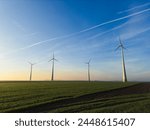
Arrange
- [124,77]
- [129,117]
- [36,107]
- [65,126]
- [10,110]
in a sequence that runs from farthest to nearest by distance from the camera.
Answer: [124,77] < [36,107] < [10,110] < [129,117] < [65,126]

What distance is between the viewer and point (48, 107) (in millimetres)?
20172

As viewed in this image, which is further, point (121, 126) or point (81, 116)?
point (81, 116)

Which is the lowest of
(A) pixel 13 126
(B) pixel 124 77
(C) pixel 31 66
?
(A) pixel 13 126

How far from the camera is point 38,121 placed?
1379 cm

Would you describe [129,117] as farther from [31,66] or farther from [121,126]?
[31,66]

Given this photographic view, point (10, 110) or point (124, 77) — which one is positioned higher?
point (124, 77)

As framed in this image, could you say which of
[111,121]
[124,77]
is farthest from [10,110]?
[124,77]

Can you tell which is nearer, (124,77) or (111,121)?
(111,121)

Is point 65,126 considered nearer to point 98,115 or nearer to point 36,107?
point 98,115

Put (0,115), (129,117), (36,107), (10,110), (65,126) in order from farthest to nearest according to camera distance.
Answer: (36,107)
(10,110)
(0,115)
(129,117)
(65,126)

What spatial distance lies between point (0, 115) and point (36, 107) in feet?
16.1

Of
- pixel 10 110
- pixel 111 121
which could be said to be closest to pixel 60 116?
pixel 111 121

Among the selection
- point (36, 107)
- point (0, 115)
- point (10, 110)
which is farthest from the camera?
point (36, 107)

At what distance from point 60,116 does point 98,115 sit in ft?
8.77
